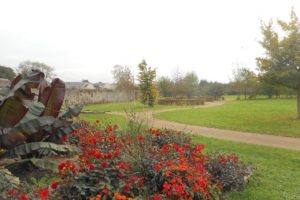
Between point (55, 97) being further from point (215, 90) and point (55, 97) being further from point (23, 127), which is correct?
point (215, 90)

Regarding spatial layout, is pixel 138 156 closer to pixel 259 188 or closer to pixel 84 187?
pixel 84 187

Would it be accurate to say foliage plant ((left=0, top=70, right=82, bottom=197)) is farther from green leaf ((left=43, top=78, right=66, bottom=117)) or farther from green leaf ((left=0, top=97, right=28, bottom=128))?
green leaf ((left=43, top=78, right=66, bottom=117))

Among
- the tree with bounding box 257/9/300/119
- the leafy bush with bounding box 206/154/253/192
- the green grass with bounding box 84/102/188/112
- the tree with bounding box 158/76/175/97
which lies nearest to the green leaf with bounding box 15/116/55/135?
the green grass with bounding box 84/102/188/112

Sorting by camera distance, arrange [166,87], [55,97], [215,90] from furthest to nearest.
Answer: [215,90] < [166,87] < [55,97]

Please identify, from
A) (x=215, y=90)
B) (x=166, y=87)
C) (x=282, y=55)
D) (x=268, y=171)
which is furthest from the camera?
(x=215, y=90)

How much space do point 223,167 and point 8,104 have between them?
386 cm

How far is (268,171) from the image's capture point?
6.43 meters

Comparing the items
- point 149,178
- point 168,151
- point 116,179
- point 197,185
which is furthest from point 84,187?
point 168,151

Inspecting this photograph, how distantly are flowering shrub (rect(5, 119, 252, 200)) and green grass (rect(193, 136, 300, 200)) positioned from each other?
0.37m

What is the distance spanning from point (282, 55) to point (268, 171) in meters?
10.3

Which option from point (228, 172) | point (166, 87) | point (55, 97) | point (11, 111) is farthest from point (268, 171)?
point (166, 87)

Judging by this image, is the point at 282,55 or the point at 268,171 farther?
the point at 282,55

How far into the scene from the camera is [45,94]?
6.21m

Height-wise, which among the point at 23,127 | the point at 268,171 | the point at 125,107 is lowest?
the point at 268,171
